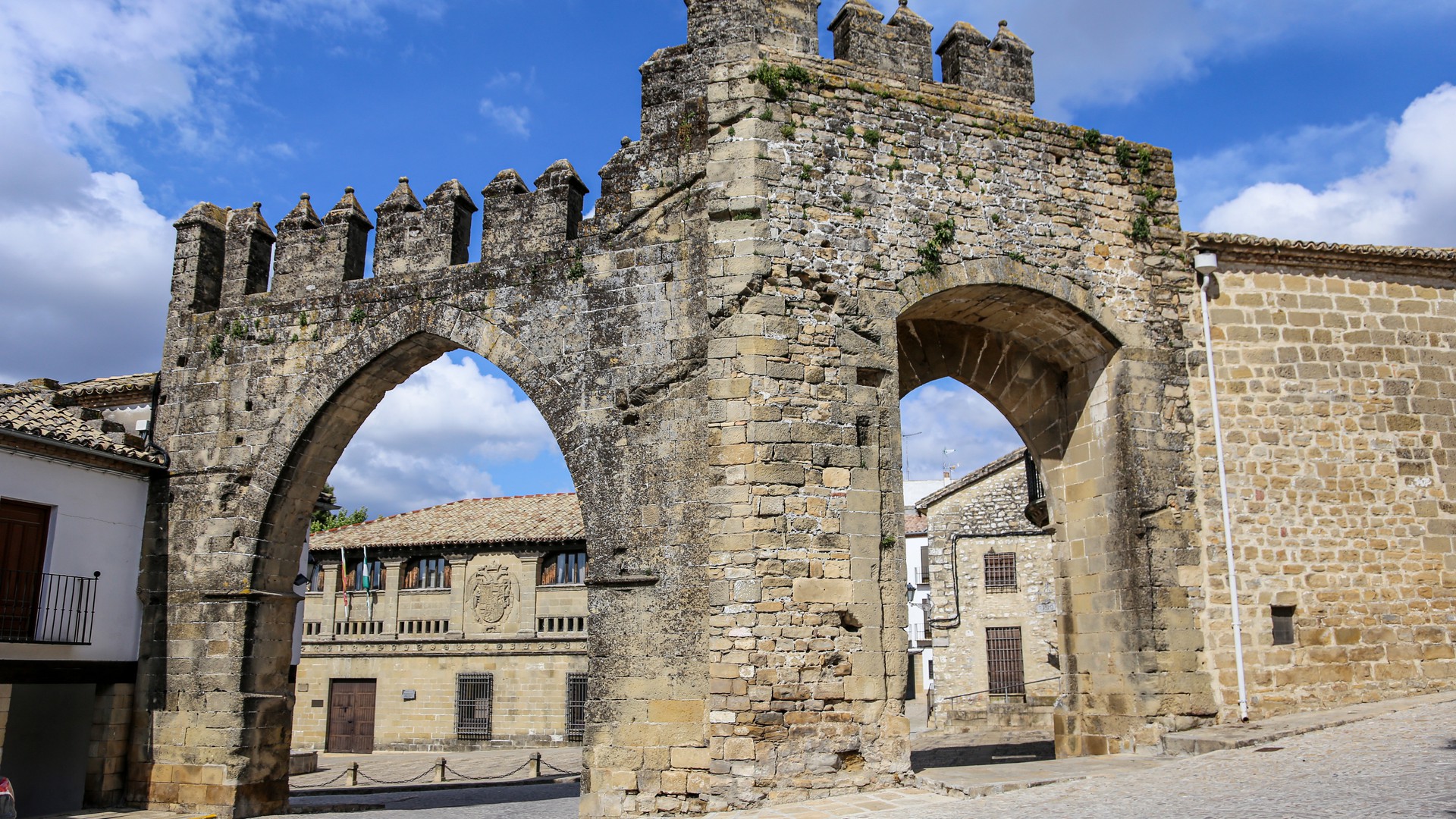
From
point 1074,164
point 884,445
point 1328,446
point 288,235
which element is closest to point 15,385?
point 288,235

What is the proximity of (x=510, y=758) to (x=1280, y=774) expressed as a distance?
1595 centimetres

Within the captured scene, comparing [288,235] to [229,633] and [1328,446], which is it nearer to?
[229,633]

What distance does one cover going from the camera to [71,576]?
10555mm

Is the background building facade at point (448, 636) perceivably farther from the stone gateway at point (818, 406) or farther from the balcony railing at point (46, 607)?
the balcony railing at point (46, 607)

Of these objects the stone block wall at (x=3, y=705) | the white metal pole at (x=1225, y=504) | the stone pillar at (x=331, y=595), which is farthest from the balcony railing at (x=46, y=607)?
the stone pillar at (x=331, y=595)

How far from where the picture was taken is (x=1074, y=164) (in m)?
10.2

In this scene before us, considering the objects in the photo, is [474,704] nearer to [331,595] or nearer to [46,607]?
[331,595]

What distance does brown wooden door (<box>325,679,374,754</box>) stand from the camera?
918 inches

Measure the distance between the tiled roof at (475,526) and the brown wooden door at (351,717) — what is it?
3.21 metres

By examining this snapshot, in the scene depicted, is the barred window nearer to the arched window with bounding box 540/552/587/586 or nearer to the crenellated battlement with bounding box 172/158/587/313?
the arched window with bounding box 540/552/587/586

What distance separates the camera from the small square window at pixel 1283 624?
9.71 m

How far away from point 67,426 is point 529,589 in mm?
12525

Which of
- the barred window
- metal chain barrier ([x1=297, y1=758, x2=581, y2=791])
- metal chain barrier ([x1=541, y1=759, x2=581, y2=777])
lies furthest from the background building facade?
the barred window

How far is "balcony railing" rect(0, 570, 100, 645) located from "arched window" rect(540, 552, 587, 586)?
12.5m
